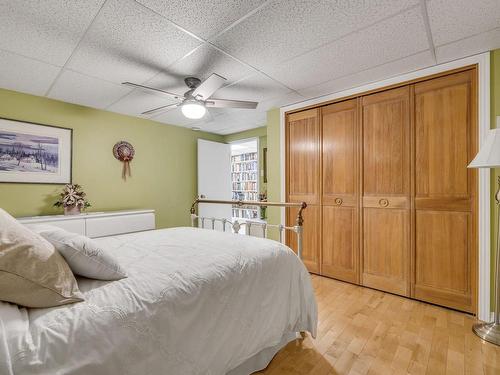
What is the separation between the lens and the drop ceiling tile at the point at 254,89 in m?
2.67

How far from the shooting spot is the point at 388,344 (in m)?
1.80

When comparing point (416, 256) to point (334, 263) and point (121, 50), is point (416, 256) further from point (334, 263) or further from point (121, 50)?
point (121, 50)

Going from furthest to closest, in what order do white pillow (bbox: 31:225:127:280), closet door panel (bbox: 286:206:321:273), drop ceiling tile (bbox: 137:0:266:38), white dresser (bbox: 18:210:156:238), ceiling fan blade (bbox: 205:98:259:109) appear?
closet door panel (bbox: 286:206:321:273) < white dresser (bbox: 18:210:156:238) < ceiling fan blade (bbox: 205:98:259:109) < drop ceiling tile (bbox: 137:0:266:38) < white pillow (bbox: 31:225:127:280)

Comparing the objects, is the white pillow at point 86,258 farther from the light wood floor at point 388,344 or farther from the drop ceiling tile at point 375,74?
the drop ceiling tile at point 375,74

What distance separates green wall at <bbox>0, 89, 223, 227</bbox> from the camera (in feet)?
9.81

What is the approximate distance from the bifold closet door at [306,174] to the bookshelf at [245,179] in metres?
3.37

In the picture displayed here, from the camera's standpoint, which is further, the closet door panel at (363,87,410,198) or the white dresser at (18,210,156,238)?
the white dresser at (18,210,156,238)

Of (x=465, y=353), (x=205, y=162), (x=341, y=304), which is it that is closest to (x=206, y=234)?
(x=341, y=304)

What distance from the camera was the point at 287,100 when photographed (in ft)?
10.8

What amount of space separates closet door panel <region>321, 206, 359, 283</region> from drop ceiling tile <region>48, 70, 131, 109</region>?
115 inches

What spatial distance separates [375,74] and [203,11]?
1.85 m

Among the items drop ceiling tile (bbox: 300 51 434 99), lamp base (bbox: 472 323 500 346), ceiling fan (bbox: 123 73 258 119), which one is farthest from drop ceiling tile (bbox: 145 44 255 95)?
lamp base (bbox: 472 323 500 346)

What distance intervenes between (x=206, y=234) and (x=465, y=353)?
79.9 inches

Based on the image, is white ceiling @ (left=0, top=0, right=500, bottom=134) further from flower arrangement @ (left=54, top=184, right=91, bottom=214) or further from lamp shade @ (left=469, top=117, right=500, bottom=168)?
flower arrangement @ (left=54, top=184, right=91, bottom=214)
